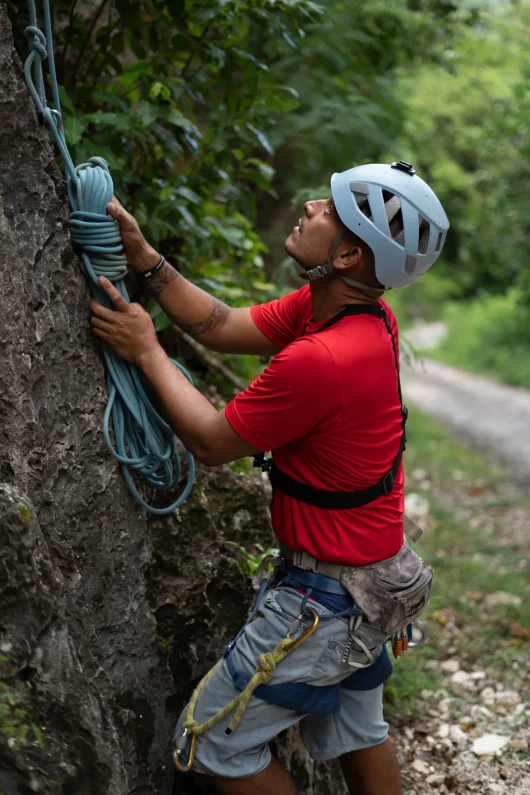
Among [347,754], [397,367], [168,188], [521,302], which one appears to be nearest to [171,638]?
[347,754]

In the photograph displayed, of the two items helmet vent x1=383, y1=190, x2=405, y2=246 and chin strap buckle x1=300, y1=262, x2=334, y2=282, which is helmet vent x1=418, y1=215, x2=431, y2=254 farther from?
chin strap buckle x1=300, y1=262, x2=334, y2=282

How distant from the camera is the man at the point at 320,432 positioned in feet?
7.74

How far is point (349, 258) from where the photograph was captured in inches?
98.4

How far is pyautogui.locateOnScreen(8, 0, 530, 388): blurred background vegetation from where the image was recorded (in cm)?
A: 336

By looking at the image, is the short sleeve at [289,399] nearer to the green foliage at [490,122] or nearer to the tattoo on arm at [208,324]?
the tattoo on arm at [208,324]

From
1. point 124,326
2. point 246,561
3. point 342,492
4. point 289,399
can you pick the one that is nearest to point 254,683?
point 342,492

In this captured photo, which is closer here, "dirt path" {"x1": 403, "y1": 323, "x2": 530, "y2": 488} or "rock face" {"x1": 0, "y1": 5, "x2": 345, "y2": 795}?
"rock face" {"x1": 0, "y1": 5, "x2": 345, "y2": 795}

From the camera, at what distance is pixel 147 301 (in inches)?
140

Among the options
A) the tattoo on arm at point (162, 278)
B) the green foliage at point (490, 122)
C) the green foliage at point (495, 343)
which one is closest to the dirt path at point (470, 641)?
the tattoo on arm at point (162, 278)

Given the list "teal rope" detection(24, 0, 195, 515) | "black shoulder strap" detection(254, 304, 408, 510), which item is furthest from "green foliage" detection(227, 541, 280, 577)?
"black shoulder strap" detection(254, 304, 408, 510)

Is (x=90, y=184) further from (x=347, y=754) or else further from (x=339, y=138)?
(x=339, y=138)

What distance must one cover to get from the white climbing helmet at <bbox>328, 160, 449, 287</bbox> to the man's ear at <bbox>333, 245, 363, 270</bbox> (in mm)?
33

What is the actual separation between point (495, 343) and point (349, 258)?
17.4 metres

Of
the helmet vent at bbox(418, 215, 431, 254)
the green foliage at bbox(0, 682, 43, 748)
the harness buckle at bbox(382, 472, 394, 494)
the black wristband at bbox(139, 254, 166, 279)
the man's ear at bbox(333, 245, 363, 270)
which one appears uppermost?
the helmet vent at bbox(418, 215, 431, 254)
